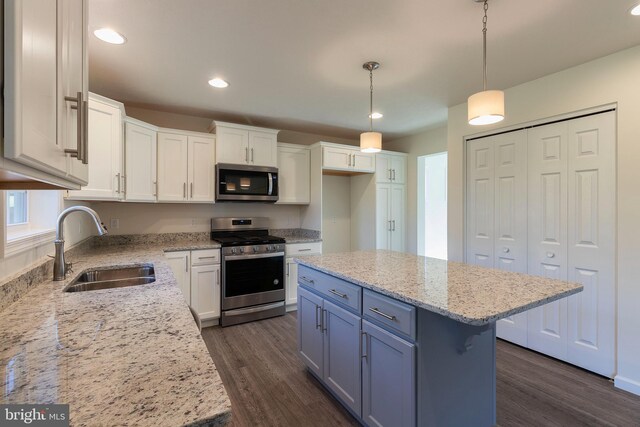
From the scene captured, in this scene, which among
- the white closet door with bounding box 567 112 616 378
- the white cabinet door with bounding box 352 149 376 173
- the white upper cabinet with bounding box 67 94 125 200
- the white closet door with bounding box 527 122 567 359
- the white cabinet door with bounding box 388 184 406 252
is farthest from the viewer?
the white cabinet door with bounding box 388 184 406 252

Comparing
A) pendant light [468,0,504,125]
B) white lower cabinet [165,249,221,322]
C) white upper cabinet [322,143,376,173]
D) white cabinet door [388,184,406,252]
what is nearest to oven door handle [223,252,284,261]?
white lower cabinet [165,249,221,322]

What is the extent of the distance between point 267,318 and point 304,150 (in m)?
2.23

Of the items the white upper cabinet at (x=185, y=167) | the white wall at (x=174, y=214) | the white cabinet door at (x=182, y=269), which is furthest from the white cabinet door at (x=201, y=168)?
the white cabinet door at (x=182, y=269)

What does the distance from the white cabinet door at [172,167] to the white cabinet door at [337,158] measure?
1687 mm

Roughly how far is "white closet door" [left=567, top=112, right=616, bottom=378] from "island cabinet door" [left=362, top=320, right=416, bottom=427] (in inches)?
76.8

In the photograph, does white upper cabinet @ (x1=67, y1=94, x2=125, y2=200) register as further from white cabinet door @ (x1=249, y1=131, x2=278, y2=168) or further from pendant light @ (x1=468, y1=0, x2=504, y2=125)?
pendant light @ (x1=468, y1=0, x2=504, y2=125)

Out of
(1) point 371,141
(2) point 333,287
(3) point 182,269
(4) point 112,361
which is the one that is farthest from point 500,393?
(3) point 182,269

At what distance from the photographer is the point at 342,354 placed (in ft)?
6.17

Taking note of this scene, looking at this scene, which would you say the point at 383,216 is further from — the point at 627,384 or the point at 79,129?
the point at 79,129

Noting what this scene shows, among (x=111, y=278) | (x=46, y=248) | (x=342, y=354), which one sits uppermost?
(x=46, y=248)

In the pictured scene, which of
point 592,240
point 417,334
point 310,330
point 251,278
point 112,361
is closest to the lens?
point 112,361

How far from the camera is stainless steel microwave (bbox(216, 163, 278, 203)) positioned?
137 inches

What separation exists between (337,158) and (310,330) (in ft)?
8.05

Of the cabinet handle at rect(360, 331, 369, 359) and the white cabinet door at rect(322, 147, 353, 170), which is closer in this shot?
the cabinet handle at rect(360, 331, 369, 359)
